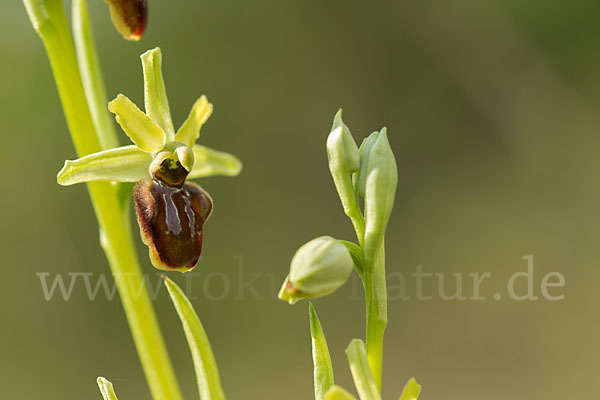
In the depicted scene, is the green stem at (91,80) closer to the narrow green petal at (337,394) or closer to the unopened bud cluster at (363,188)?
the unopened bud cluster at (363,188)

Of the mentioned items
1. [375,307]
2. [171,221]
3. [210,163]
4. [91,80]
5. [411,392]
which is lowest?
[411,392]

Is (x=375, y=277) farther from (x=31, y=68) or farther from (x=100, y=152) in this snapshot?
(x=31, y=68)

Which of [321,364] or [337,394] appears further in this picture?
[321,364]

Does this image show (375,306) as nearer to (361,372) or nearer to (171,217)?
(361,372)

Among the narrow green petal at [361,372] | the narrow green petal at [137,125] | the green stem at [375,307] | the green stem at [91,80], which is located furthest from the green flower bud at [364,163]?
the green stem at [91,80]

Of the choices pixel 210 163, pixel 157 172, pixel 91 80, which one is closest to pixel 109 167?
pixel 157 172

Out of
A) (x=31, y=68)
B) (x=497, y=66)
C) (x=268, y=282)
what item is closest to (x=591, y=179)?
(x=497, y=66)

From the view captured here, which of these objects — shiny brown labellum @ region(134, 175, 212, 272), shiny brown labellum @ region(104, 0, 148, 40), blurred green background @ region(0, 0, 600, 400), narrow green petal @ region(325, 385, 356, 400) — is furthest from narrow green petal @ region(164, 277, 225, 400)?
blurred green background @ region(0, 0, 600, 400)

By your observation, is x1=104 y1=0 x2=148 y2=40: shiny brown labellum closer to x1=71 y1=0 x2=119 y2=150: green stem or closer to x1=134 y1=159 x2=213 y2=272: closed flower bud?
x1=71 y1=0 x2=119 y2=150: green stem

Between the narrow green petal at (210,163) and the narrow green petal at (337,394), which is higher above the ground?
the narrow green petal at (210,163)
